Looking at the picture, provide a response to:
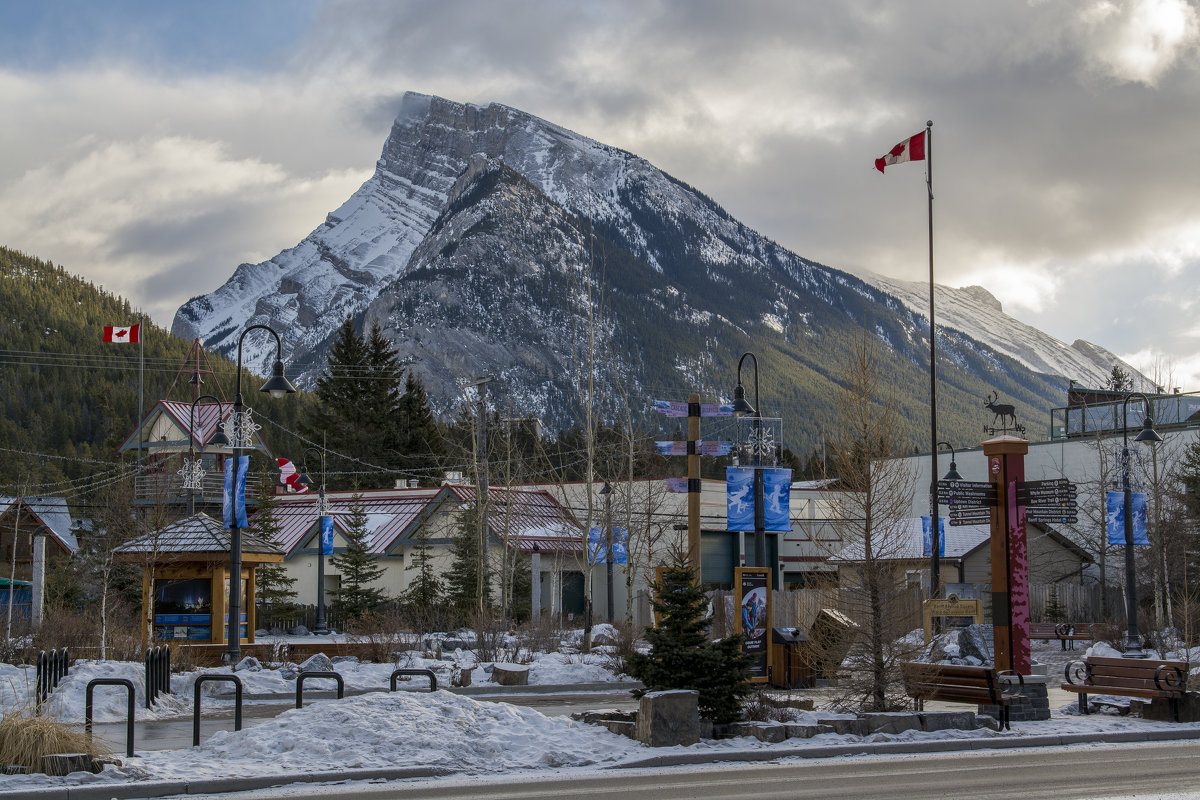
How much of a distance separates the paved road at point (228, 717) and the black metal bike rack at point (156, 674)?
0.70 meters

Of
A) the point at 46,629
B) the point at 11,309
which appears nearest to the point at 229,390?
the point at 11,309

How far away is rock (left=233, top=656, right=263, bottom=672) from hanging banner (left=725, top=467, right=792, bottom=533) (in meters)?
10.7

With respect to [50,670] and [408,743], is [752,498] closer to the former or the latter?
[408,743]

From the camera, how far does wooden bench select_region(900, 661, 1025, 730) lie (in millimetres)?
16594

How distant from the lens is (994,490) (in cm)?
1933

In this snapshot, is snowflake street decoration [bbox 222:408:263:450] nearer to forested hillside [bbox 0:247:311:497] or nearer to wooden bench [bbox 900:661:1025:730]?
wooden bench [bbox 900:661:1025:730]

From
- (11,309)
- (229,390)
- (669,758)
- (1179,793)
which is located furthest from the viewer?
(11,309)

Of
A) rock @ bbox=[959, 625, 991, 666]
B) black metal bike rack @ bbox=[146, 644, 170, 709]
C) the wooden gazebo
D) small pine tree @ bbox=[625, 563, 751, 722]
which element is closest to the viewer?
small pine tree @ bbox=[625, 563, 751, 722]

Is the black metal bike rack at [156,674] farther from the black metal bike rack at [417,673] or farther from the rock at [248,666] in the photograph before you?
the rock at [248,666]

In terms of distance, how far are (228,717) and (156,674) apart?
5.17ft

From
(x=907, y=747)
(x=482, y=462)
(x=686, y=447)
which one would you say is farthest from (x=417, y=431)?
(x=907, y=747)

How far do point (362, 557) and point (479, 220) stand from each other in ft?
480

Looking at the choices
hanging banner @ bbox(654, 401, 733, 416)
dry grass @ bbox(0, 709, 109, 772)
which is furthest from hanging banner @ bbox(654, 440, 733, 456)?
dry grass @ bbox(0, 709, 109, 772)

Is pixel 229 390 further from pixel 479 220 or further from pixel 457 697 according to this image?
pixel 457 697
